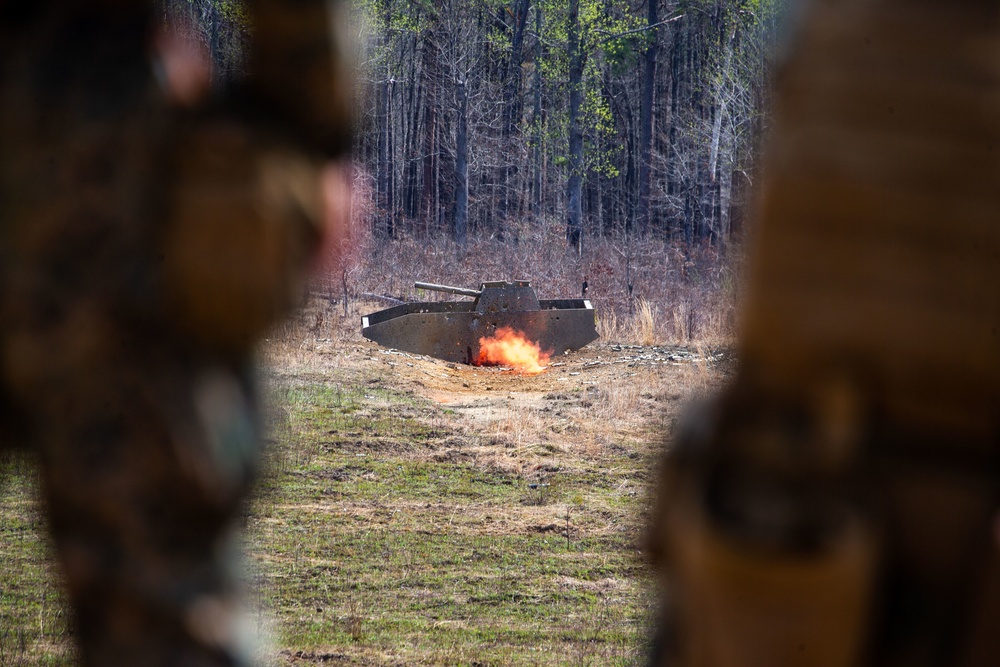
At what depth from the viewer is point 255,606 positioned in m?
5.57

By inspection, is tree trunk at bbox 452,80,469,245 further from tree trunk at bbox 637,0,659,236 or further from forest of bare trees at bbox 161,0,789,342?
tree trunk at bbox 637,0,659,236

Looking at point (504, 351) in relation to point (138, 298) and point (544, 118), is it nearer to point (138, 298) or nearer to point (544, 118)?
point (138, 298)

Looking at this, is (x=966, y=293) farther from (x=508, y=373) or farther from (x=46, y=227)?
(x=508, y=373)

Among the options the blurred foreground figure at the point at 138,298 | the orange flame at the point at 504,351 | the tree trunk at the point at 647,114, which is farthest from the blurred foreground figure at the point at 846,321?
the tree trunk at the point at 647,114

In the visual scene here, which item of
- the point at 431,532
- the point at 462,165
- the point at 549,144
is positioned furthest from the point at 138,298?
the point at 549,144

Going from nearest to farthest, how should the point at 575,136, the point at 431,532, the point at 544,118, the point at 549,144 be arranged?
the point at 431,532
the point at 575,136
the point at 549,144
the point at 544,118

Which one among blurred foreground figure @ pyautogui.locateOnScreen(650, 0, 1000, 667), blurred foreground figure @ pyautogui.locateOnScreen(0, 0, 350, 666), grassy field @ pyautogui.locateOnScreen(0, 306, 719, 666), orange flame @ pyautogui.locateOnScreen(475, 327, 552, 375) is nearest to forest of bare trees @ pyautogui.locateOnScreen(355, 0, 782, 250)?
orange flame @ pyautogui.locateOnScreen(475, 327, 552, 375)

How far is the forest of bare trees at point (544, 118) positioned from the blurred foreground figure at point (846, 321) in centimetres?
2722

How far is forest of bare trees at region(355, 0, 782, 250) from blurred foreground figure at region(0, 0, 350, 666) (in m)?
26.3

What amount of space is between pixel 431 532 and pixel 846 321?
21.9 feet

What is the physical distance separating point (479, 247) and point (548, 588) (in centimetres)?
2283

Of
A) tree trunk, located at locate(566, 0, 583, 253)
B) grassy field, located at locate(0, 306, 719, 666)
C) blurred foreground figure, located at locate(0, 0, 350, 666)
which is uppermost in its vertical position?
tree trunk, located at locate(566, 0, 583, 253)

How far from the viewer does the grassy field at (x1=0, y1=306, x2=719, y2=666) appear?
5270mm

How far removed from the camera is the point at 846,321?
0.63 m
